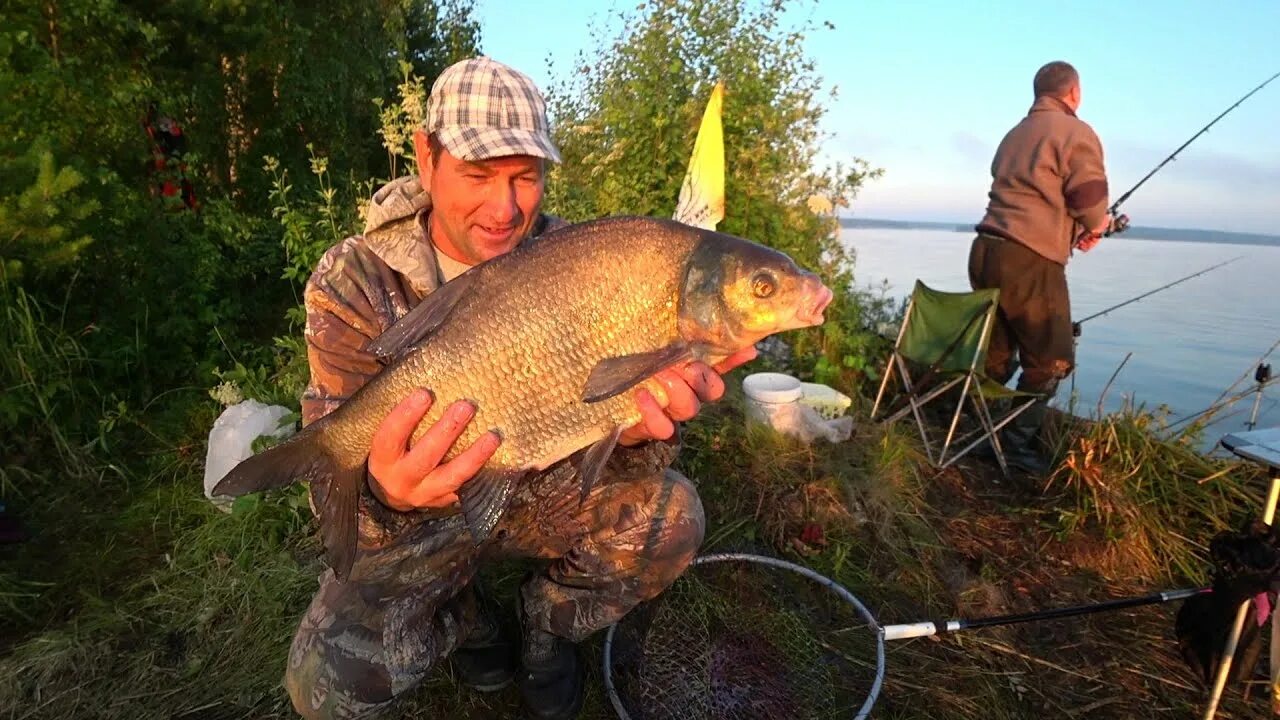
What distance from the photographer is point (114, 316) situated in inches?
161

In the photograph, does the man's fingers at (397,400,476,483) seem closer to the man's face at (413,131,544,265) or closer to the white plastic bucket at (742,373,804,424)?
the man's face at (413,131,544,265)

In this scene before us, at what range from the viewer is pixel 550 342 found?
1.63 metres

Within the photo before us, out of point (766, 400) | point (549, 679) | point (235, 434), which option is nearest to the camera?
point (549, 679)

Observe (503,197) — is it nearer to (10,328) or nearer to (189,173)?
(10,328)

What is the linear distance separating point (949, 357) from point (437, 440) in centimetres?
368

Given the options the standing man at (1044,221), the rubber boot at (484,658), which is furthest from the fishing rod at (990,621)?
the standing man at (1044,221)

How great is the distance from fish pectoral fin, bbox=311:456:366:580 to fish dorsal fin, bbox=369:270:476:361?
0.32 meters

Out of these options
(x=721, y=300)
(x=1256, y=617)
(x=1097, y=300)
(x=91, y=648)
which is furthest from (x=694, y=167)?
(x=1097, y=300)

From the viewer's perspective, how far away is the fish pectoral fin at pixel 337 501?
5.58ft

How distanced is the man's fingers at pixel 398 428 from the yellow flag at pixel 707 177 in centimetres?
289

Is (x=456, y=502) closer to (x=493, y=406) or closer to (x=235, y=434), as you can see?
(x=493, y=406)

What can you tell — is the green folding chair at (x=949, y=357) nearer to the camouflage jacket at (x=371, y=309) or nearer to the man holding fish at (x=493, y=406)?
the man holding fish at (x=493, y=406)

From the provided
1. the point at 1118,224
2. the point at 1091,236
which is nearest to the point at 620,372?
the point at 1091,236

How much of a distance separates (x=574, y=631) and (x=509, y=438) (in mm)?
928
